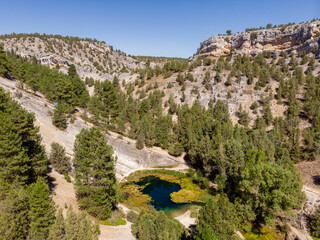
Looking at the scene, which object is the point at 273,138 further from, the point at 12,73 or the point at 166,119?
the point at 12,73

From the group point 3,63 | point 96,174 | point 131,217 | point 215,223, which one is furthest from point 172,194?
point 3,63

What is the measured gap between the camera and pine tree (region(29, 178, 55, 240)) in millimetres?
14633

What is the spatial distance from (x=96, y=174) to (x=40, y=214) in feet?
29.2

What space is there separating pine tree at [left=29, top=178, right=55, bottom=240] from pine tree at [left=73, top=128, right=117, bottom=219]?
7757mm

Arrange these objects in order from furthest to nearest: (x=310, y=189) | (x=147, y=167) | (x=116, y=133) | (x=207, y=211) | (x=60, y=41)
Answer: (x=60, y=41) → (x=116, y=133) → (x=147, y=167) → (x=310, y=189) → (x=207, y=211)

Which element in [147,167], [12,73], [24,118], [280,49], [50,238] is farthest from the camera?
[280,49]

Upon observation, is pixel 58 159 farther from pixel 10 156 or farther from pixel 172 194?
pixel 172 194

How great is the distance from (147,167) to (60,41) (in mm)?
169367

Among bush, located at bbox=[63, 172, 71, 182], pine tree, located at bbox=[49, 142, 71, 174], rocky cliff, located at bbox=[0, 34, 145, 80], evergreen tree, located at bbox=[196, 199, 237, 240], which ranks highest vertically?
rocky cliff, located at bbox=[0, 34, 145, 80]

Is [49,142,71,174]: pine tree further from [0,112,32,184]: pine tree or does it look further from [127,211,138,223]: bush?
[127,211,138,223]: bush

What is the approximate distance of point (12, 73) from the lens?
6656 cm

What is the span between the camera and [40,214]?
15.4 meters

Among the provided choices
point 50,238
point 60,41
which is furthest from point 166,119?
point 60,41

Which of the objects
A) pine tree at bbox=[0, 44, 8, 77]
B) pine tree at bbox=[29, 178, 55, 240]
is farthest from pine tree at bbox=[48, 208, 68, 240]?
pine tree at bbox=[0, 44, 8, 77]
